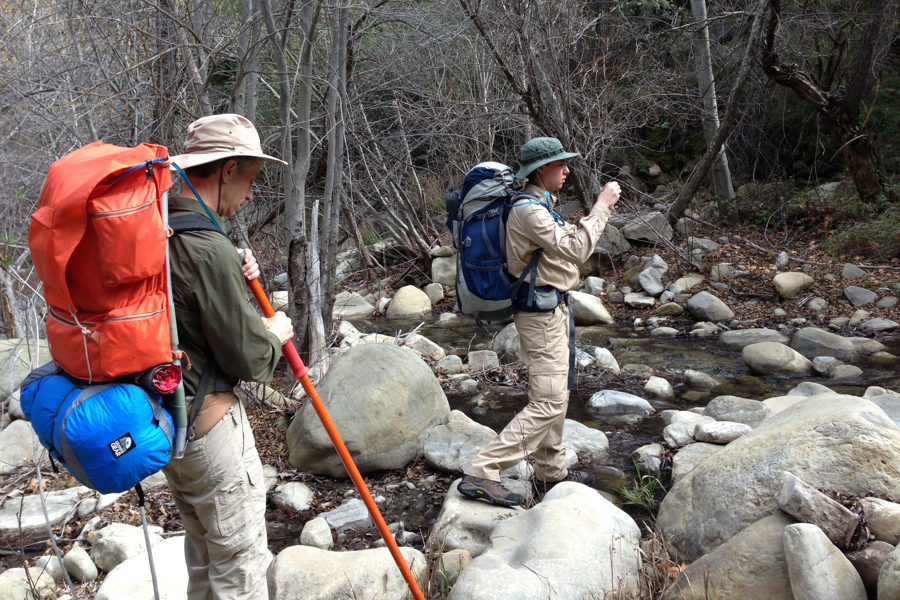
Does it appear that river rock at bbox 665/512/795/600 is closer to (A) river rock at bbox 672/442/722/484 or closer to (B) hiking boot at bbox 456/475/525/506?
(B) hiking boot at bbox 456/475/525/506

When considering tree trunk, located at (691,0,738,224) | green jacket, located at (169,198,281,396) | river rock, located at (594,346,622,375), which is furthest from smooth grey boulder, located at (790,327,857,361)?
green jacket, located at (169,198,281,396)

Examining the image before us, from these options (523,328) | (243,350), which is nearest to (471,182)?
(523,328)

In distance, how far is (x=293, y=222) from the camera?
614 centimetres

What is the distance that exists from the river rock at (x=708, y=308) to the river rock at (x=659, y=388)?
8.81 ft

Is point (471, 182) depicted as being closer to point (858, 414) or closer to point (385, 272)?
point (858, 414)

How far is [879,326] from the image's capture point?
797cm

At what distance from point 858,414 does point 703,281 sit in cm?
740

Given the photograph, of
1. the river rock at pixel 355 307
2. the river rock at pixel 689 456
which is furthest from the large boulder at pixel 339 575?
the river rock at pixel 355 307

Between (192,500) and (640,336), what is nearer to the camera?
(192,500)

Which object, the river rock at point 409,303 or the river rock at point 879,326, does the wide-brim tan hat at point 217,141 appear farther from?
the river rock at point 409,303

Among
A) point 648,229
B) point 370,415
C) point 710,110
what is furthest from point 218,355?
point 710,110

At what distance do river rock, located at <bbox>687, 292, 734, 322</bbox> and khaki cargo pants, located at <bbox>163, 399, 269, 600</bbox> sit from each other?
25.8 feet

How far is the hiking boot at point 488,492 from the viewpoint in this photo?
3.85 meters

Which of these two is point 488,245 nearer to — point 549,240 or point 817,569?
point 549,240
